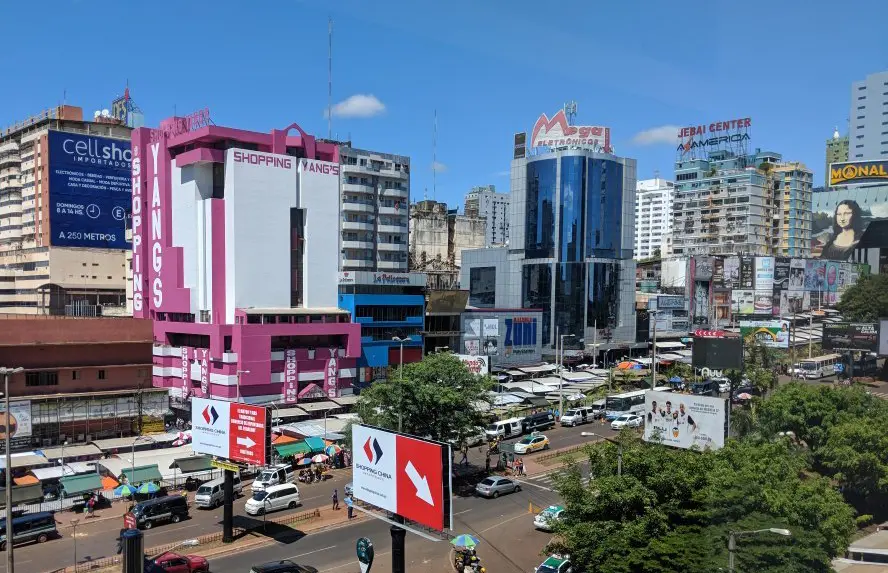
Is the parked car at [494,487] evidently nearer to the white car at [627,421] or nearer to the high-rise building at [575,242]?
the white car at [627,421]

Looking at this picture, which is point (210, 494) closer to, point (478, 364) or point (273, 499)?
point (273, 499)

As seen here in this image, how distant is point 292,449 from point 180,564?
49.3ft

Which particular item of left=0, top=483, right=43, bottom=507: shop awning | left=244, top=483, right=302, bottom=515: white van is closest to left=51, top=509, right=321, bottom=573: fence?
left=244, top=483, right=302, bottom=515: white van

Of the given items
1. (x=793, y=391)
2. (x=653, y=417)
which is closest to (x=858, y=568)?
(x=653, y=417)

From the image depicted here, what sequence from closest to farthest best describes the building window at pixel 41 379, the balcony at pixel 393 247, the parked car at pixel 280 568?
the parked car at pixel 280 568 → the building window at pixel 41 379 → the balcony at pixel 393 247

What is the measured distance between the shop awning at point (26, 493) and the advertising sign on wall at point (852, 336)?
5669 centimetres

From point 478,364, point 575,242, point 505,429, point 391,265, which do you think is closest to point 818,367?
point 575,242

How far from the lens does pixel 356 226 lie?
71625 mm

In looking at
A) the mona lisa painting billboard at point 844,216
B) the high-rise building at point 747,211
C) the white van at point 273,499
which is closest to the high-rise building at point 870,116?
the white van at point 273,499

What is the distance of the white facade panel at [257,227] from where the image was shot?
50.5 m

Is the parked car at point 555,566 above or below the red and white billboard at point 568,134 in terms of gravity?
below

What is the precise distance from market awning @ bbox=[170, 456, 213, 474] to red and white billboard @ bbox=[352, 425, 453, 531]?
16.7m

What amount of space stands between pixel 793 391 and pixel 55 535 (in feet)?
116

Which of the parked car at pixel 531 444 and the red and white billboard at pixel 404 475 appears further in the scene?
the parked car at pixel 531 444
